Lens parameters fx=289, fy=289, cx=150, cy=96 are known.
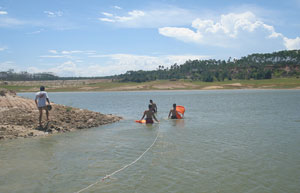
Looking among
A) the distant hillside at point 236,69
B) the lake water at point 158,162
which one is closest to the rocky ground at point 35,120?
the lake water at point 158,162

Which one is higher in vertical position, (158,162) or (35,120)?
(35,120)

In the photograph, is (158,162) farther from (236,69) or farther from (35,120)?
(236,69)

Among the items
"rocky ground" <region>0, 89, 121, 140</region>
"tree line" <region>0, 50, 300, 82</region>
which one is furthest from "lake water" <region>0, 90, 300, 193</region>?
"tree line" <region>0, 50, 300, 82</region>

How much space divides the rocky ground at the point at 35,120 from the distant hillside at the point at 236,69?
10331 centimetres

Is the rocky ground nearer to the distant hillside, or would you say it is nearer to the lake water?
the lake water

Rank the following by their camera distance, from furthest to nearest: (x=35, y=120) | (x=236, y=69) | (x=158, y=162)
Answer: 1. (x=236, y=69)
2. (x=35, y=120)
3. (x=158, y=162)

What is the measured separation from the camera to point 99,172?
9.67m

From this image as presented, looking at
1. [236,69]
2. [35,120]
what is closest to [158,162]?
[35,120]

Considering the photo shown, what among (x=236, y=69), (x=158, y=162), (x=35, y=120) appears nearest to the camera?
(x=158, y=162)

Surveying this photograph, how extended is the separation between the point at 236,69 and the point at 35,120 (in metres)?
144

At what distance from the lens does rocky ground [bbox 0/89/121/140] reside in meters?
15.7

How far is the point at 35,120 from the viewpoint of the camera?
17.6m

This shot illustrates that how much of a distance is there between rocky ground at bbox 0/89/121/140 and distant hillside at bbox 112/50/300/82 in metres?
103

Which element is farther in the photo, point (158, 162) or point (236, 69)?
point (236, 69)
